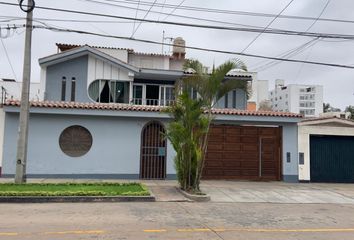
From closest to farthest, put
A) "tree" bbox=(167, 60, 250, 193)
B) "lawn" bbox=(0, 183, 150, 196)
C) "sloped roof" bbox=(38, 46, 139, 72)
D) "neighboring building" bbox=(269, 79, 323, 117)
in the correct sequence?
"lawn" bbox=(0, 183, 150, 196) → "tree" bbox=(167, 60, 250, 193) → "sloped roof" bbox=(38, 46, 139, 72) → "neighboring building" bbox=(269, 79, 323, 117)

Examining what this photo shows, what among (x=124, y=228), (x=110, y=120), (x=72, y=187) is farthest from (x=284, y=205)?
(x=110, y=120)

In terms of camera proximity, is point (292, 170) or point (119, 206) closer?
point (119, 206)

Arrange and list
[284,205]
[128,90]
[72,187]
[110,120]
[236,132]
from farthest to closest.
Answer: [128,90] < [236,132] < [110,120] < [72,187] < [284,205]

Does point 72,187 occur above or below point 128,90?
below

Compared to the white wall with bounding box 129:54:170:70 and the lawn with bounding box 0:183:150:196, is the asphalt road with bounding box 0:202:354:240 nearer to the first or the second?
the lawn with bounding box 0:183:150:196

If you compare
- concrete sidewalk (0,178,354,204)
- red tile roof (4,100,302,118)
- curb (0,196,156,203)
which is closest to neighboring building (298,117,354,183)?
concrete sidewalk (0,178,354,204)

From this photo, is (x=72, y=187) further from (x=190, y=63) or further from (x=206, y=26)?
(x=206, y=26)

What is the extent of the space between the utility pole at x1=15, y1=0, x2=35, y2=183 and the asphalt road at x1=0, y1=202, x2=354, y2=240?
3.75 m

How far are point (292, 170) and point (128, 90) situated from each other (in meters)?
11.0

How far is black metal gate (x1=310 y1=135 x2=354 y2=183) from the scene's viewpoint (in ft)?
64.3

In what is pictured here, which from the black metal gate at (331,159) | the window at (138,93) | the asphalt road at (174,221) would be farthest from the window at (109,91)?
the asphalt road at (174,221)

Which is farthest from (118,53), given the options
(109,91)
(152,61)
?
(109,91)

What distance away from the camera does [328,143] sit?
779 inches

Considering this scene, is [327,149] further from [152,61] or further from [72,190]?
[152,61]
